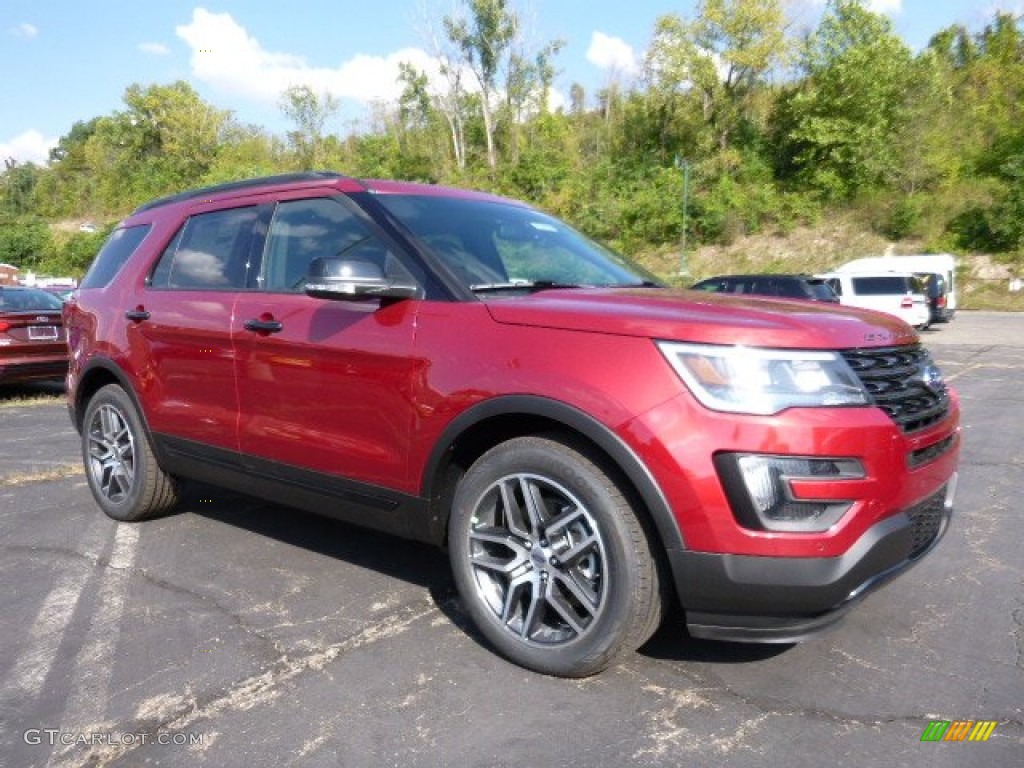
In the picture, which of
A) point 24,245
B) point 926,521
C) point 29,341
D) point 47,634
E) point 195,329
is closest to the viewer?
point 926,521

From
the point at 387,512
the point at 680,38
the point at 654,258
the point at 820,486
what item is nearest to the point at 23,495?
the point at 387,512

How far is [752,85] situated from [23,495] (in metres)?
47.4

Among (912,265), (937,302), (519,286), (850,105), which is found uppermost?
(850,105)

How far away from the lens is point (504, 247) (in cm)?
356

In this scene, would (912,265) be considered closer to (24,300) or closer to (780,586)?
(24,300)

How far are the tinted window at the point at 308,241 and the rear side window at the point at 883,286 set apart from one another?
21.1 meters

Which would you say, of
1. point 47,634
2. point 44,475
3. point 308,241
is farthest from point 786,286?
point 47,634

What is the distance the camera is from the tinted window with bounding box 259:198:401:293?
3377 millimetres

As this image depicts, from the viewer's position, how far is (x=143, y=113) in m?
69.1

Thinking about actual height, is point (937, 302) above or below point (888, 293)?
below

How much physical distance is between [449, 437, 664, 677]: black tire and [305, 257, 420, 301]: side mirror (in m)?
0.71

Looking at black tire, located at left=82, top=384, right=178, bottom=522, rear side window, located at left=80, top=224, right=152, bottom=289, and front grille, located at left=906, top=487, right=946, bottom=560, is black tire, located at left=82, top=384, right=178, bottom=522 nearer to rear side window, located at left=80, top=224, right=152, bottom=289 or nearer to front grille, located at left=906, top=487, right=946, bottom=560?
rear side window, located at left=80, top=224, right=152, bottom=289

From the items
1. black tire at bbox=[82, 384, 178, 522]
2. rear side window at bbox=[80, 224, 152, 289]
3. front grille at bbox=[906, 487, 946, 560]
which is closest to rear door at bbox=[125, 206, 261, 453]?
black tire at bbox=[82, 384, 178, 522]

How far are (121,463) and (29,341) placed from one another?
659 cm
